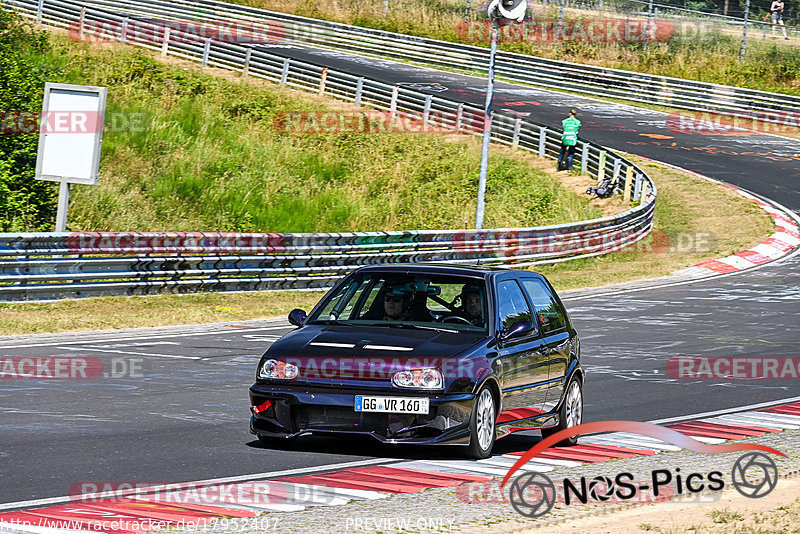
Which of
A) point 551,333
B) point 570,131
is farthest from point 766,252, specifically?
A: point 551,333

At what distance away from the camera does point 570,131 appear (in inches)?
1441

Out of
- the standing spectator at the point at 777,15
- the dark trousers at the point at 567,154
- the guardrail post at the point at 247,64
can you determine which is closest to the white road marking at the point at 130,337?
the dark trousers at the point at 567,154

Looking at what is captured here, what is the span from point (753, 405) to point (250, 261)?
36.0ft

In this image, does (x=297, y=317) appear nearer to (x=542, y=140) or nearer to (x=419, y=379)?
(x=419, y=379)

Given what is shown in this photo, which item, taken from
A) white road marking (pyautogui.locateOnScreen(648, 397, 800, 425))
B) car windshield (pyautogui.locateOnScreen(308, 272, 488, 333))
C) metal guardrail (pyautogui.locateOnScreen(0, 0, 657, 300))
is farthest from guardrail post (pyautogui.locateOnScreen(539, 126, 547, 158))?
car windshield (pyautogui.locateOnScreen(308, 272, 488, 333))

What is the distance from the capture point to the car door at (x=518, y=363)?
915 cm

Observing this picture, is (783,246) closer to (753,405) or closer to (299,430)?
(753,405)

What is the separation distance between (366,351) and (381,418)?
0.50m

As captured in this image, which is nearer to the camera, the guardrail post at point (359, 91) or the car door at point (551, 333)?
the car door at point (551, 333)

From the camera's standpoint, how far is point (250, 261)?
69.4 feet

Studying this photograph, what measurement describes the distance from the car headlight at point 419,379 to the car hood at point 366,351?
0.04 metres

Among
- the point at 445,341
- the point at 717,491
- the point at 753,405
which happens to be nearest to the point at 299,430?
the point at 445,341

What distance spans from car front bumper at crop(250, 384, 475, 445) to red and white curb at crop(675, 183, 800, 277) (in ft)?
63.0

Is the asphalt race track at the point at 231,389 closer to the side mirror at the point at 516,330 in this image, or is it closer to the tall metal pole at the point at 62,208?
the side mirror at the point at 516,330
